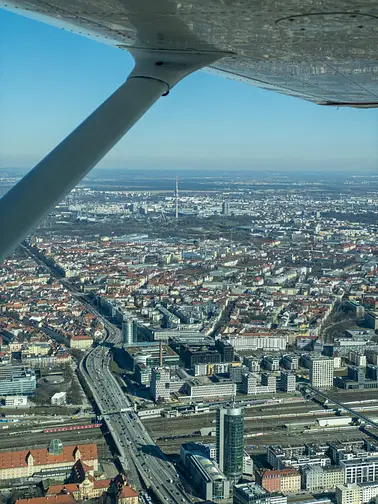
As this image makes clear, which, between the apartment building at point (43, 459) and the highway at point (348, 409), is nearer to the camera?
the apartment building at point (43, 459)

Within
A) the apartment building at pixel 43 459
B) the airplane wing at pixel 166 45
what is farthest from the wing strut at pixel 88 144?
the apartment building at pixel 43 459

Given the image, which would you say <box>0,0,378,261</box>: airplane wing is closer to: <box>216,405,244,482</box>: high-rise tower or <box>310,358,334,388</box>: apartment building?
<box>216,405,244,482</box>: high-rise tower

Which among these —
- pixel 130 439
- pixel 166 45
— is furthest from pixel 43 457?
pixel 166 45

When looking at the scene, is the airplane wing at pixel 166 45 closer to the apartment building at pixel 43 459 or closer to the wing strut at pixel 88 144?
the wing strut at pixel 88 144

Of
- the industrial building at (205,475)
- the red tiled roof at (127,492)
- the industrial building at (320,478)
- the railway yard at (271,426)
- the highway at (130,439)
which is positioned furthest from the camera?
the railway yard at (271,426)

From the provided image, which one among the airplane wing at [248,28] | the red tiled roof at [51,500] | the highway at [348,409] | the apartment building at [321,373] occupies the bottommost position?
the highway at [348,409]

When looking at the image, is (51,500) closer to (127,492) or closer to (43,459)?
(127,492)

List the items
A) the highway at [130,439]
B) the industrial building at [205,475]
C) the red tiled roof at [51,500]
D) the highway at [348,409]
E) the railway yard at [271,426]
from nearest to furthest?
the red tiled roof at [51,500], the industrial building at [205,475], the highway at [130,439], the railway yard at [271,426], the highway at [348,409]
